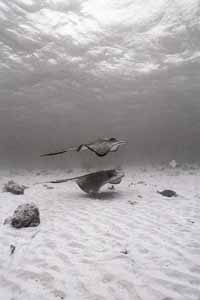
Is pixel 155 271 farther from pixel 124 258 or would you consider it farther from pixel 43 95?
pixel 43 95

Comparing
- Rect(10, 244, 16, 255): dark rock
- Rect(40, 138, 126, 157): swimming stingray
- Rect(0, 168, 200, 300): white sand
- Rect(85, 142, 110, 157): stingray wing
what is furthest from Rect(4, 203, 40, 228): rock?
Rect(85, 142, 110, 157): stingray wing

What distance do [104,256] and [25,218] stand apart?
212 centimetres

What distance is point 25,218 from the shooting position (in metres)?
4.48

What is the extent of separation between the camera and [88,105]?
104ft

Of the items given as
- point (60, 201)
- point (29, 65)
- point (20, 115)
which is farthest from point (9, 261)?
point (20, 115)

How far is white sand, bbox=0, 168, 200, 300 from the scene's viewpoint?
8.07 ft

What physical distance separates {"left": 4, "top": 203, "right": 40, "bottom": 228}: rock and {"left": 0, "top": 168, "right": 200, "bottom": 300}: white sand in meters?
0.16

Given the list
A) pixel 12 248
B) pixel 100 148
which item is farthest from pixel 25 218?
pixel 100 148

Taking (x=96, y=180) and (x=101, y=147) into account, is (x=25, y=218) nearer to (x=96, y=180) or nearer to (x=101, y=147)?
(x=101, y=147)

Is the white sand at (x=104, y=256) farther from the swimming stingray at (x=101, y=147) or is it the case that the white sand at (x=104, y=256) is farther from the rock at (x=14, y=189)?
the rock at (x=14, y=189)

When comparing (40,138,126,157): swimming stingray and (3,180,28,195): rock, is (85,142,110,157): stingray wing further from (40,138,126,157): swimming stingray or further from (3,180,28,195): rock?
(3,180,28,195): rock

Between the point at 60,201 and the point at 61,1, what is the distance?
1099cm

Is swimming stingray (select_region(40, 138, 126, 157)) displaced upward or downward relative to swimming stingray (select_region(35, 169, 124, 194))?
upward

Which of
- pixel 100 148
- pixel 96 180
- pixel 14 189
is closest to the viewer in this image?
pixel 100 148
